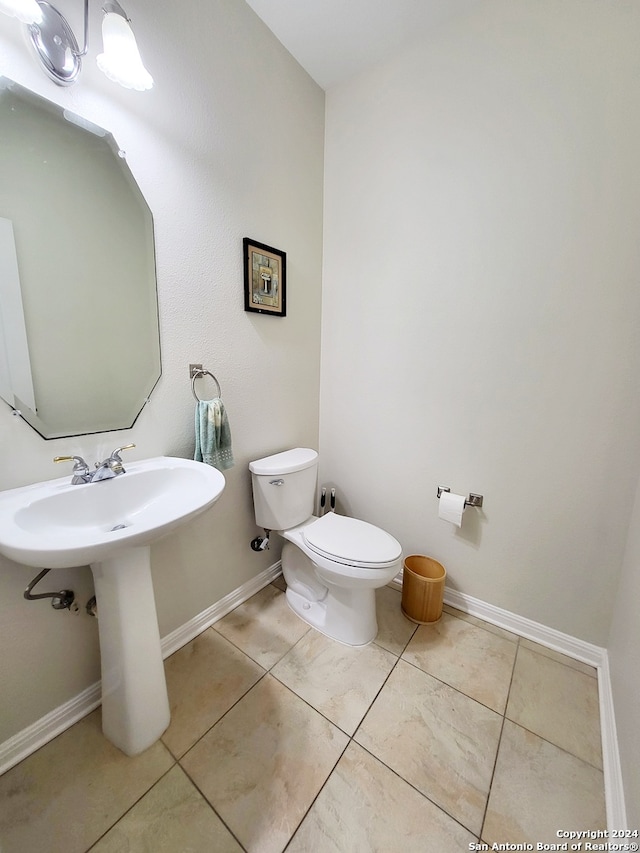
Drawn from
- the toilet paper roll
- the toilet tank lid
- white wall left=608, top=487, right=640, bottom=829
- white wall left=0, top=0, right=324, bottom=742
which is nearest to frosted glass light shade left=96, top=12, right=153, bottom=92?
white wall left=0, top=0, right=324, bottom=742

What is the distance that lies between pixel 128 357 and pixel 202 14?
1246mm

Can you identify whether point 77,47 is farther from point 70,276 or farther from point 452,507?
point 452,507

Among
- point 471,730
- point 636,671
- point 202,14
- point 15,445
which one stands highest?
point 202,14

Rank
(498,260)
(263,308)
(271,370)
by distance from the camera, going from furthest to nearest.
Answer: (271,370) → (263,308) → (498,260)

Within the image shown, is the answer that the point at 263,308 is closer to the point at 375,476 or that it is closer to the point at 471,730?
the point at 375,476

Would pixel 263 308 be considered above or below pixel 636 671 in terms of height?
above

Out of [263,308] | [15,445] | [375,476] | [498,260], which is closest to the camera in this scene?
[15,445]

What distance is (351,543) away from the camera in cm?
137

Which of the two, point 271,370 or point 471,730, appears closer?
point 471,730

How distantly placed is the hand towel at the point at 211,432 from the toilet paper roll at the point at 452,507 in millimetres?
1017

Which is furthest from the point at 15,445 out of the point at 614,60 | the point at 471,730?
the point at 614,60

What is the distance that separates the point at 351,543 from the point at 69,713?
111cm

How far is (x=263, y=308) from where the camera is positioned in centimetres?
149

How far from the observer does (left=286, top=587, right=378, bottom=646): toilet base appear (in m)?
1.36
